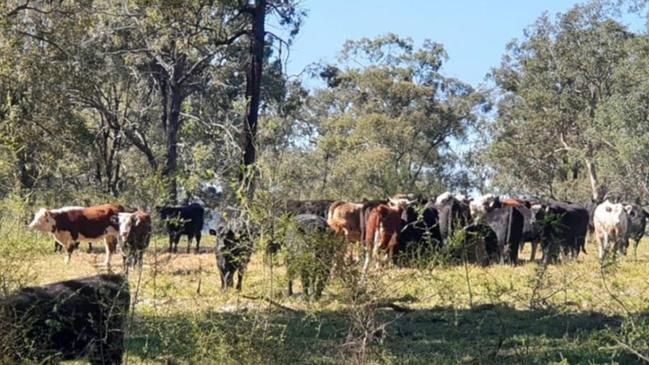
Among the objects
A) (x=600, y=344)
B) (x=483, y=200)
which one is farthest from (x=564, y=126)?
(x=600, y=344)

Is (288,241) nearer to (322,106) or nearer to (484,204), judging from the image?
(484,204)

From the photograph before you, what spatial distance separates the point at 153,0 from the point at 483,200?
9092 mm

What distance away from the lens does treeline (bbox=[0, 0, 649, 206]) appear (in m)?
16.9

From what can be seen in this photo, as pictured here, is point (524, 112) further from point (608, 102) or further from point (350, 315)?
point (350, 315)

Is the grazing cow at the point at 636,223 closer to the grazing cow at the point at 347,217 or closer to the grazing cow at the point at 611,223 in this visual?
the grazing cow at the point at 611,223

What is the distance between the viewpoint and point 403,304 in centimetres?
1086

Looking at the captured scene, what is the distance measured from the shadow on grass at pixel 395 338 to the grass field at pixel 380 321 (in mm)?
13

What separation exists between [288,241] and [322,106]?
46808mm

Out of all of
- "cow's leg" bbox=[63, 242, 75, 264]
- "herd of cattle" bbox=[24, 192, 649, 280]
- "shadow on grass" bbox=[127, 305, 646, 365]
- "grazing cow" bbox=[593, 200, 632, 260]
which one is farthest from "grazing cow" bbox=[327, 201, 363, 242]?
"shadow on grass" bbox=[127, 305, 646, 365]

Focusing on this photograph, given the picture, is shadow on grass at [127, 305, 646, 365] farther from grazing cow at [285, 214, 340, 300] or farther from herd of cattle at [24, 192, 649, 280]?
herd of cattle at [24, 192, 649, 280]

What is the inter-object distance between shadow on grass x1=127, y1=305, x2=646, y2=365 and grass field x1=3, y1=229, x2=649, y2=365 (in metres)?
0.01

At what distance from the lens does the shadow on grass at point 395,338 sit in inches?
224

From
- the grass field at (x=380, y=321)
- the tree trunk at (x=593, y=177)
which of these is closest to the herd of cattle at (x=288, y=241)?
the grass field at (x=380, y=321)

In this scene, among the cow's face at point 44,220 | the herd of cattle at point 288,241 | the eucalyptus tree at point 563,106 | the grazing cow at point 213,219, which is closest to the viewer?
the herd of cattle at point 288,241
